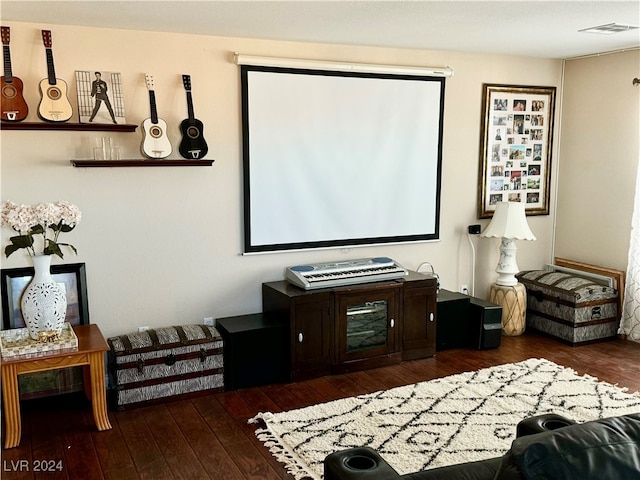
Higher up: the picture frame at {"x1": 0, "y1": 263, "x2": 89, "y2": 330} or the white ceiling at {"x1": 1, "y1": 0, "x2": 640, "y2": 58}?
the white ceiling at {"x1": 1, "y1": 0, "x2": 640, "y2": 58}

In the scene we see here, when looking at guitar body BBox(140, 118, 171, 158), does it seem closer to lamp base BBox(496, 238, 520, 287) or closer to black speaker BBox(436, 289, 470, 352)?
black speaker BBox(436, 289, 470, 352)

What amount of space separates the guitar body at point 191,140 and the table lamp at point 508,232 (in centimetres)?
255

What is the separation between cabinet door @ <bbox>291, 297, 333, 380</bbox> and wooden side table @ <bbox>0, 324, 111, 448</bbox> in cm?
130

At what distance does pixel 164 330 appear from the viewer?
13.9 feet

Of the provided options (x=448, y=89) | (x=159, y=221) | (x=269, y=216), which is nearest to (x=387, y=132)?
(x=448, y=89)

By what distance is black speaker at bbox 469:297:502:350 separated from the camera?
16.5 ft

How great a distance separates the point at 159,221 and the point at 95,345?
3.54 feet

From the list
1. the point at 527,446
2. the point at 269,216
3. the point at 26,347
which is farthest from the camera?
the point at 269,216

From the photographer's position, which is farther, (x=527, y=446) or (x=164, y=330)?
(x=164, y=330)

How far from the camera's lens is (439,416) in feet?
12.4

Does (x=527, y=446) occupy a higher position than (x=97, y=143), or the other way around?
(x=97, y=143)

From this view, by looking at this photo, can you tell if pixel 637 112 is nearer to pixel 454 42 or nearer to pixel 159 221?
pixel 454 42

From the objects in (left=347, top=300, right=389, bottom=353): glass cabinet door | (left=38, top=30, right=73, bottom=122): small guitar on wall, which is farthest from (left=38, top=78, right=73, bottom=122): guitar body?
(left=347, top=300, right=389, bottom=353): glass cabinet door

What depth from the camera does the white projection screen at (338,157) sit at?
15.1 ft
